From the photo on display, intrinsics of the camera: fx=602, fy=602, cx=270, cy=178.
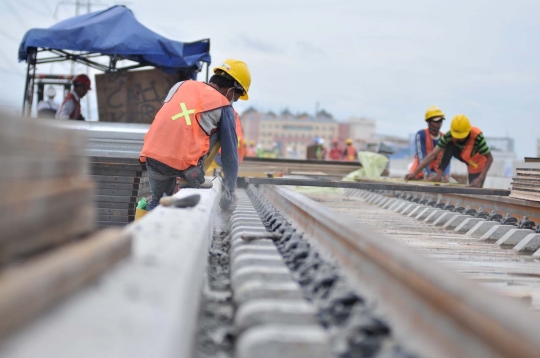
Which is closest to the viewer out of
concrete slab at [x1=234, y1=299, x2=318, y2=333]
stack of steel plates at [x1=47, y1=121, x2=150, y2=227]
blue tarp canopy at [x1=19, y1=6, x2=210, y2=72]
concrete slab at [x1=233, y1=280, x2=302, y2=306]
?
concrete slab at [x1=234, y1=299, x2=318, y2=333]

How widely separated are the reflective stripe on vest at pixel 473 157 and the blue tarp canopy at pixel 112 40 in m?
4.79

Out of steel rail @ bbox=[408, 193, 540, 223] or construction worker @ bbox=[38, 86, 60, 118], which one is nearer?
steel rail @ bbox=[408, 193, 540, 223]

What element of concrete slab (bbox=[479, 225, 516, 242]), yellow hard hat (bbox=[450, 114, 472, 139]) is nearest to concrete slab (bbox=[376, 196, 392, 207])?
yellow hard hat (bbox=[450, 114, 472, 139])

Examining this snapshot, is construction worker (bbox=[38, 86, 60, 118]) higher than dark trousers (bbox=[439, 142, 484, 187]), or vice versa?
construction worker (bbox=[38, 86, 60, 118])

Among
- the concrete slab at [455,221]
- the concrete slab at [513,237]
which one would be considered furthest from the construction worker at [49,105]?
the concrete slab at [513,237]

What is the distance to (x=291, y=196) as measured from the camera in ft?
17.5

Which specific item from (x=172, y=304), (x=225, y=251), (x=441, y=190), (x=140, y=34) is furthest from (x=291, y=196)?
(x=140, y=34)

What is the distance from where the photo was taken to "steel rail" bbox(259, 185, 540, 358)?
1.35 metres

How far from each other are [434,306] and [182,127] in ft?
12.0

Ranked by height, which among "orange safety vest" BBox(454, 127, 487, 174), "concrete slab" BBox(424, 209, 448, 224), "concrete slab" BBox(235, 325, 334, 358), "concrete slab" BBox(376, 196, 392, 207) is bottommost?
"concrete slab" BBox(376, 196, 392, 207)

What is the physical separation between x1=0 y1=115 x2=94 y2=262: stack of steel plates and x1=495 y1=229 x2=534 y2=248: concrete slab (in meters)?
3.96

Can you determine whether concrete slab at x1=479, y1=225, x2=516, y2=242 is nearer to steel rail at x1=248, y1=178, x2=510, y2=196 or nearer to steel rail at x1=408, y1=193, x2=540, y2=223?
steel rail at x1=408, y1=193, x2=540, y2=223

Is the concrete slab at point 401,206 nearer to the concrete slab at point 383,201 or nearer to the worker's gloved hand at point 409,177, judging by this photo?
the concrete slab at point 383,201

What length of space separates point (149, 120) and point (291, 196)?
6.46m
